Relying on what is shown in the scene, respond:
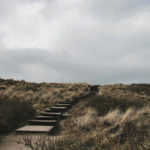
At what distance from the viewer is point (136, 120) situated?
712cm

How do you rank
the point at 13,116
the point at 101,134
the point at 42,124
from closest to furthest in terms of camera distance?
1. the point at 101,134
2. the point at 42,124
3. the point at 13,116

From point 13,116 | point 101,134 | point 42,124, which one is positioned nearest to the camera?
point 101,134

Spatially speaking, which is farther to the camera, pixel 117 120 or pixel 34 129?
pixel 117 120

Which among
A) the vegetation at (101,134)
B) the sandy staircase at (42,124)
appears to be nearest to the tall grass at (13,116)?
the sandy staircase at (42,124)

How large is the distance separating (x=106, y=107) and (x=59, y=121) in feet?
7.93

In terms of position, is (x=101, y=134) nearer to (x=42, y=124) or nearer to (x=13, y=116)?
(x=42, y=124)

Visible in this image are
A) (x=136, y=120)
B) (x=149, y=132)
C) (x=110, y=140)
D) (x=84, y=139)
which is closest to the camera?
(x=110, y=140)

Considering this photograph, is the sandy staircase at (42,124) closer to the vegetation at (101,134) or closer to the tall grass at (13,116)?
the vegetation at (101,134)

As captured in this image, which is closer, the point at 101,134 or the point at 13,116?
the point at 101,134

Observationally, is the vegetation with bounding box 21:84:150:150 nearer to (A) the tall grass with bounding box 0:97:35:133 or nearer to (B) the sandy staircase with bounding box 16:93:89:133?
(B) the sandy staircase with bounding box 16:93:89:133

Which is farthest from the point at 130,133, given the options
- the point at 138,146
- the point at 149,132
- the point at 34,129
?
the point at 34,129

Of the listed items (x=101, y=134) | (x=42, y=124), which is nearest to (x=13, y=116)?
(x=42, y=124)

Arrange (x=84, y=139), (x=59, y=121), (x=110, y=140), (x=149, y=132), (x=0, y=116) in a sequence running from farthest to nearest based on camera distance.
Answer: (x=59, y=121), (x=0, y=116), (x=149, y=132), (x=84, y=139), (x=110, y=140)

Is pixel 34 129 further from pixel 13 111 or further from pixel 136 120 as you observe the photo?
pixel 136 120
